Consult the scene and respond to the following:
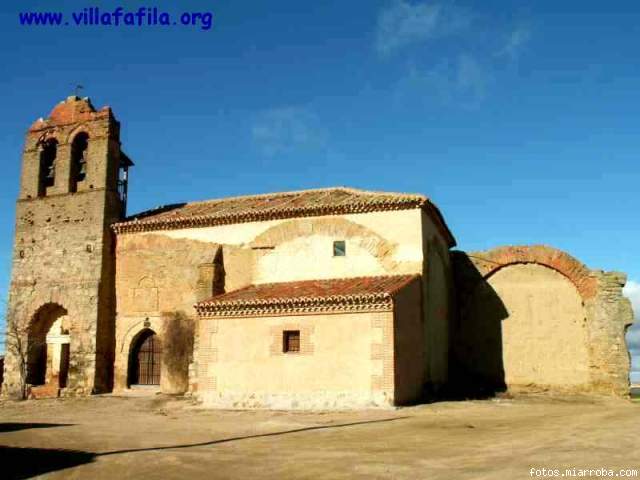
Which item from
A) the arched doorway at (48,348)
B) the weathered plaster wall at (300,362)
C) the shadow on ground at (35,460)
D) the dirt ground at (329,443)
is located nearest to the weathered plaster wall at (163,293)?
the arched doorway at (48,348)

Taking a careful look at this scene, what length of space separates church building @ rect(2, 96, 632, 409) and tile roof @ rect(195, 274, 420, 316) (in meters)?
0.05

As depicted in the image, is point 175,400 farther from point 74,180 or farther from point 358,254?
point 74,180

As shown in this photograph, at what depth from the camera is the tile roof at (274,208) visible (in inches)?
700

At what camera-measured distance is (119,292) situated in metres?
20.2

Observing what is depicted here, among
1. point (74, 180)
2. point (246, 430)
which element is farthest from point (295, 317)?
point (74, 180)

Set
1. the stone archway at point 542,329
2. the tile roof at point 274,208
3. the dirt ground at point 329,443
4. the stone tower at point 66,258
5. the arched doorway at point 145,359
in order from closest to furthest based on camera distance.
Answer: the dirt ground at point 329,443 < the tile roof at point 274,208 < the stone archway at point 542,329 < the arched doorway at point 145,359 < the stone tower at point 66,258

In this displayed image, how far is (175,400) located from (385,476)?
11.6m

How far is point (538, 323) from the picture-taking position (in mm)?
19594

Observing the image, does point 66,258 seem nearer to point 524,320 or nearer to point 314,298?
point 314,298

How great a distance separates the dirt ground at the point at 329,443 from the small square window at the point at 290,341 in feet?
5.52

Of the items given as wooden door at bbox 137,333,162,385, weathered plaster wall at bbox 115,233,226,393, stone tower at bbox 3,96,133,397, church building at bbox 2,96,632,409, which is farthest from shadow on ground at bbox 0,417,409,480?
stone tower at bbox 3,96,133,397

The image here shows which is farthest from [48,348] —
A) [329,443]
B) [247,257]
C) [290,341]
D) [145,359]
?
[329,443]

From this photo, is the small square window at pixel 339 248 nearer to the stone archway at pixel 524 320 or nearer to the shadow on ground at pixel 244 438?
the stone archway at pixel 524 320

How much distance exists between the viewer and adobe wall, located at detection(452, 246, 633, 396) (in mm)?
18516
